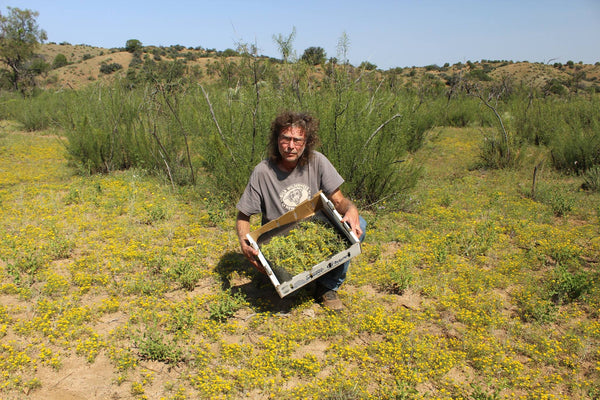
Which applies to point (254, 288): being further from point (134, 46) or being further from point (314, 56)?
point (134, 46)

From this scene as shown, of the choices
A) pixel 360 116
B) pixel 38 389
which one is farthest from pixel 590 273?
pixel 38 389

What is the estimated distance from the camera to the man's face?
3182mm

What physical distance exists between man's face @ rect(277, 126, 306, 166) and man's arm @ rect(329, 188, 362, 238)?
50cm

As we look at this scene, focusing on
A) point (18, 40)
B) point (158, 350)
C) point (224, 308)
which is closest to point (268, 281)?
point (224, 308)

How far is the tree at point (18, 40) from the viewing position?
78.7 feet

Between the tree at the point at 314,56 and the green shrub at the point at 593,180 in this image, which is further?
the green shrub at the point at 593,180

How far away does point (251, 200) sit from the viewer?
3338 mm

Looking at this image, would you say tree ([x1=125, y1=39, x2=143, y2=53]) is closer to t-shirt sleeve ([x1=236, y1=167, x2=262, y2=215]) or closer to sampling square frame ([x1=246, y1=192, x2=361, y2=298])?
t-shirt sleeve ([x1=236, y1=167, x2=262, y2=215])

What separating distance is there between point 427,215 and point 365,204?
87cm

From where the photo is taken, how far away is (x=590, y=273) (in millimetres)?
3955

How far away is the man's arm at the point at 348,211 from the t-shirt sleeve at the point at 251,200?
642 mm

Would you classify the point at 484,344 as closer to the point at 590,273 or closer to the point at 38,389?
the point at 590,273

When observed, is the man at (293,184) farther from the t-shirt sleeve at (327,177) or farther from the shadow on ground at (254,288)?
the shadow on ground at (254,288)

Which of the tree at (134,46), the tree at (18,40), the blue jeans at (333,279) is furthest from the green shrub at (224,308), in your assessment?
the tree at (134,46)
